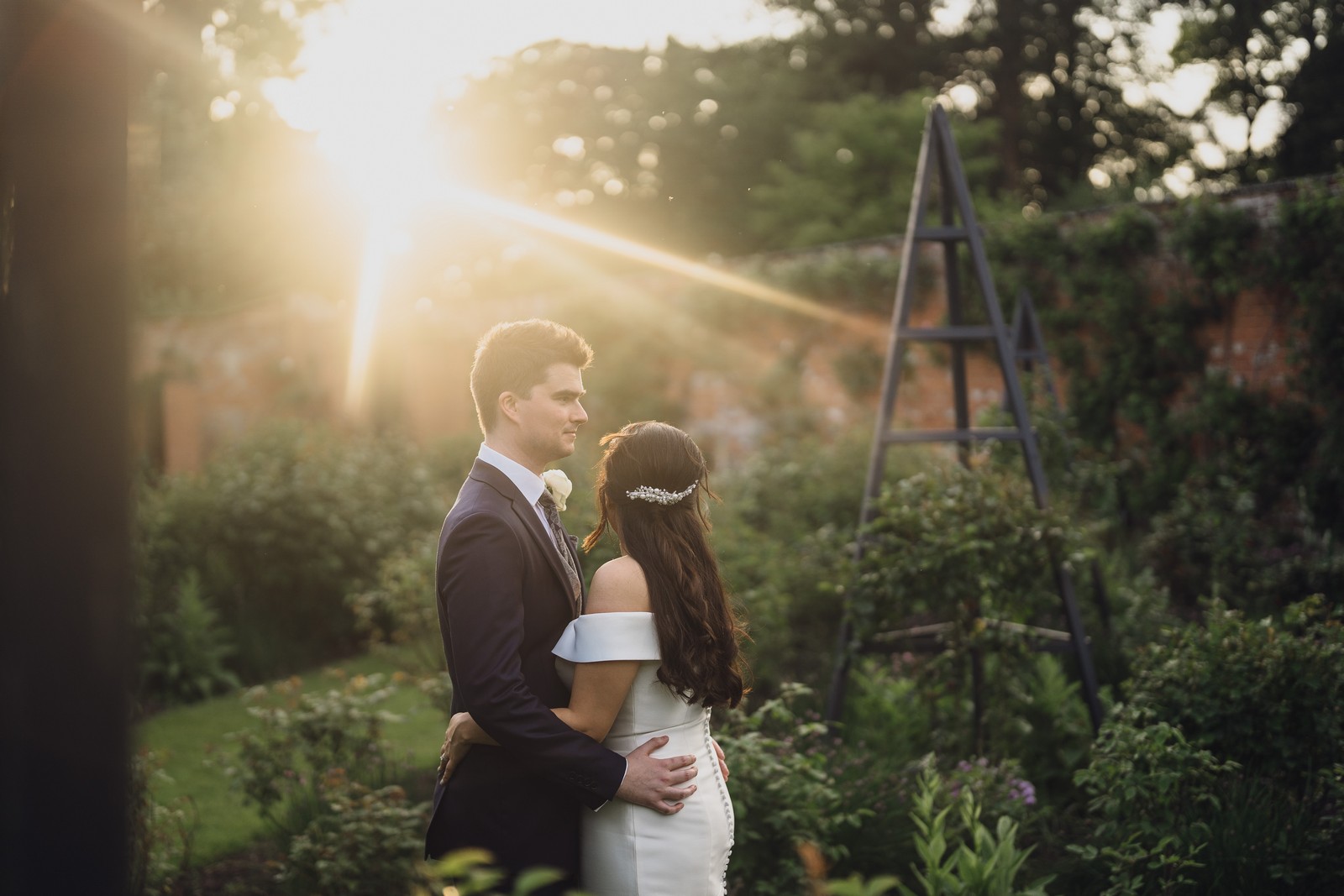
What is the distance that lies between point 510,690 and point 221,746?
4.94 metres

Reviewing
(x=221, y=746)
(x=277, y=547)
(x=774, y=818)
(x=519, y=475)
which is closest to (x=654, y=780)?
(x=519, y=475)

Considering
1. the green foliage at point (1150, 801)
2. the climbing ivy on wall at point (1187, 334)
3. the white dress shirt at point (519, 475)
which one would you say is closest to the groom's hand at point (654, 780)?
the white dress shirt at point (519, 475)

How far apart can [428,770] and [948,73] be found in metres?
21.2

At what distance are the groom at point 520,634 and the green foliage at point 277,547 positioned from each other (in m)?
5.90

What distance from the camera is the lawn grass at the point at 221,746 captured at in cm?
485

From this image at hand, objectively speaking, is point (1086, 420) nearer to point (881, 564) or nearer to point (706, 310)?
point (706, 310)

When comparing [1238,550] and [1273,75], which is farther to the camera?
[1273,75]

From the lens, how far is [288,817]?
405cm

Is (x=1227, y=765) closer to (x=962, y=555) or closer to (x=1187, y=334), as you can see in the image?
(x=962, y=555)

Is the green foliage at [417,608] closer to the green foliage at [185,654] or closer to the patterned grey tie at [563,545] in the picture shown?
the green foliage at [185,654]

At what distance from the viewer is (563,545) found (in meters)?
2.54

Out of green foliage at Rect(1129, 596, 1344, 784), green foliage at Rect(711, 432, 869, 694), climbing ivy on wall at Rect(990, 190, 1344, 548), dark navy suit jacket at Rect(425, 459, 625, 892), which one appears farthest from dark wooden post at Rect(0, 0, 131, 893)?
climbing ivy on wall at Rect(990, 190, 1344, 548)

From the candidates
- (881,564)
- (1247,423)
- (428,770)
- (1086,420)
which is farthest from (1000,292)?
(428,770)

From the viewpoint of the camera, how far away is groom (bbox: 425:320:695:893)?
2182 millimetres
